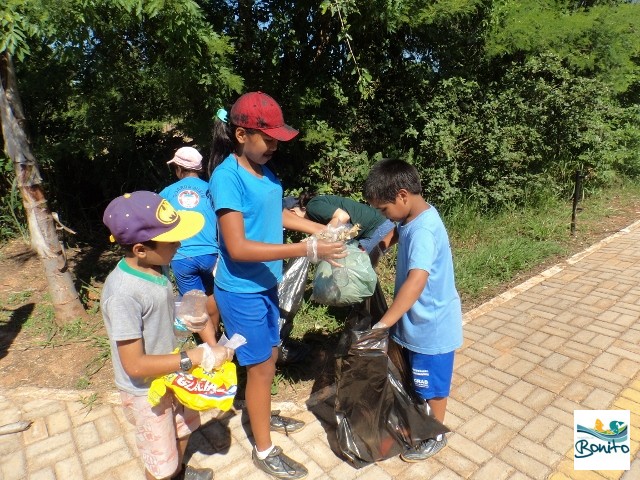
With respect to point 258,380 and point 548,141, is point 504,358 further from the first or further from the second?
point 548,141

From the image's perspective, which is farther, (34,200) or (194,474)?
(34,200)

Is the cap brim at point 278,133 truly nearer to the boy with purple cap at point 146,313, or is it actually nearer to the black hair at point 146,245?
the boy with purple cap at point 146,313

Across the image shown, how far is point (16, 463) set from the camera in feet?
8.23

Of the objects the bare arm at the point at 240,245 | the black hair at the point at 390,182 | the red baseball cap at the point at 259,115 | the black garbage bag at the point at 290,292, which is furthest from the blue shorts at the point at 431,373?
the red baseball cap at the point at 259,115

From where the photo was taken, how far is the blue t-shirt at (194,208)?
3.14m

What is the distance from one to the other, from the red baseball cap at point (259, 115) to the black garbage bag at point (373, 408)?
1.07 m

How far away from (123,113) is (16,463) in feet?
11.6

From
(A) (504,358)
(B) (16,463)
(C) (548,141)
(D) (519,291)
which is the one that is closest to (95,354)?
(B) (16,463)

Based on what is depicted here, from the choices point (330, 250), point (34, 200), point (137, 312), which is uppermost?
point (34, 200)

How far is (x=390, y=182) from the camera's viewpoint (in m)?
2.12

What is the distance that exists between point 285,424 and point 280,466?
0.38m

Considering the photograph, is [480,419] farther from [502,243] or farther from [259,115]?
[502,243]

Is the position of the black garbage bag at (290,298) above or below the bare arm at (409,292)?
below

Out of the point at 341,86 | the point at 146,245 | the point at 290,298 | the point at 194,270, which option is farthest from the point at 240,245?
the point at 341,86
